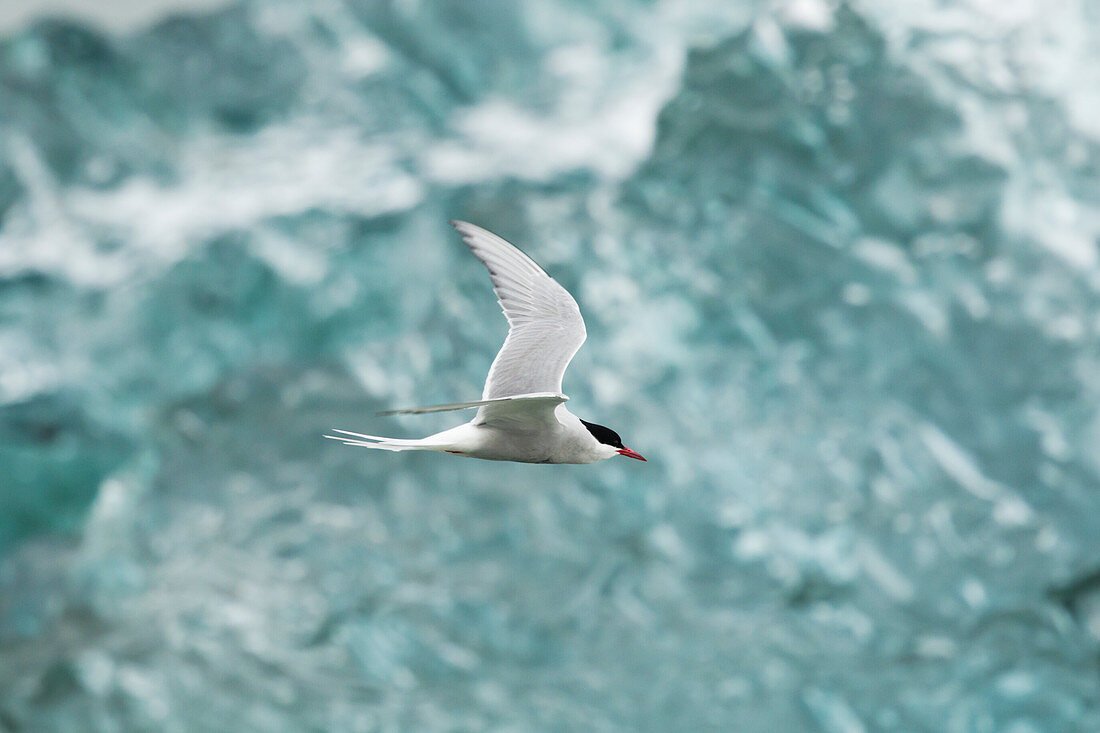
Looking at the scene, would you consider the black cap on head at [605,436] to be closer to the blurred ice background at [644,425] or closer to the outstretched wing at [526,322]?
the outstretched wing at [526,322]

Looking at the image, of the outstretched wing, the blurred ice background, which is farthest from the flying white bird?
the blurred ice background

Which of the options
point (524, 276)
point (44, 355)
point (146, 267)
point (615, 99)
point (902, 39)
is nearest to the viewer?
point (524, 276)

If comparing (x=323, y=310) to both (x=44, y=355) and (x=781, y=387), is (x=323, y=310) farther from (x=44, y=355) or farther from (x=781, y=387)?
(x=781, y=387)

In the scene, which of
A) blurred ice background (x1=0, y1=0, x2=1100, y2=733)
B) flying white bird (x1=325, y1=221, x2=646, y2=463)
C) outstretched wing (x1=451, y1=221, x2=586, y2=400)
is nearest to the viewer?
flying white bird (x1=325, y1=221, x2=646, y2=463)

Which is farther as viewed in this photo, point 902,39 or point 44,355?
point 44,355

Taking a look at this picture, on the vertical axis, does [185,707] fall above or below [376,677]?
below

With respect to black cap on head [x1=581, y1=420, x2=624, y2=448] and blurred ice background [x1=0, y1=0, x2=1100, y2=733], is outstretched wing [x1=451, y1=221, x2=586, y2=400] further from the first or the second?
blurred ice background [x1=0, y1=0, x2=1100, y2=733]

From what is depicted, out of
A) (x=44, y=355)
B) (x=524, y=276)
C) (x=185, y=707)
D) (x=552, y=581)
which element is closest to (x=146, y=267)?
(x=44, y=355)

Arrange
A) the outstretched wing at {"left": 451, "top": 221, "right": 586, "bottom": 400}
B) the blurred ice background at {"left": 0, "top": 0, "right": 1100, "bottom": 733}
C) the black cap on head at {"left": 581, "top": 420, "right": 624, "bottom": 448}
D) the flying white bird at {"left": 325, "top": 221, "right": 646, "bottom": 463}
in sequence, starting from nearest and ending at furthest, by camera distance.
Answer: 1. the flying white bird at {"left": 325, "top": 221, "right": 646, "bottom": 463}
2. the black cap on head at {"left": 581, "top": 420, "right": 624, "bottom": 448}
3. the outstretched wing at {"left": 451, "top": 221, "right": 586, "bottom": 400}
4. the blurred ice background at {"left": 0, "top": 0, "right": 1100, "bottom": 733}

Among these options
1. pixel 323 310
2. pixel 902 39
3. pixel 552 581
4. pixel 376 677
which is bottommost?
pixel 376 677
